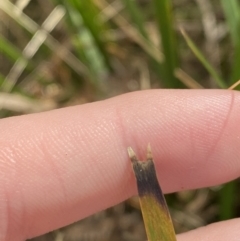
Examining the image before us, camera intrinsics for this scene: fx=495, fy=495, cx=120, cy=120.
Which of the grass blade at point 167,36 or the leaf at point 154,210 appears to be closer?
the leaf at point 154,210

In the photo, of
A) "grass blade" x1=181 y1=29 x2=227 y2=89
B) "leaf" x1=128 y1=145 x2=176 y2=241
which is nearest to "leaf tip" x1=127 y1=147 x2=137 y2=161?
"leaf" x1=128 y1=145 x2=176 y2=241

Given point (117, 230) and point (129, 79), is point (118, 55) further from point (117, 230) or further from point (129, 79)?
point (117, 230)

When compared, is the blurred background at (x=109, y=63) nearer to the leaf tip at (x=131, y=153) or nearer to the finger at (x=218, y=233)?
the finger at (x=218, y=233)

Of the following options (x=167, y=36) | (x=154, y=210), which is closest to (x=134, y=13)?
(x=167, y=36)

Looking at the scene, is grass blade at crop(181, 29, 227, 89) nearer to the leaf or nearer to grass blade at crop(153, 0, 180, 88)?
grass blade at crop(153, 0, 180, 88)

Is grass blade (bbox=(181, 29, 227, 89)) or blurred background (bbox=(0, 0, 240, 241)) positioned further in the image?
blurred background (bbox=(0, 0, 240, 241))

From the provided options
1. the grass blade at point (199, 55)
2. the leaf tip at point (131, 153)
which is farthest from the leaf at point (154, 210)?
the grass blade at point (199, 55)

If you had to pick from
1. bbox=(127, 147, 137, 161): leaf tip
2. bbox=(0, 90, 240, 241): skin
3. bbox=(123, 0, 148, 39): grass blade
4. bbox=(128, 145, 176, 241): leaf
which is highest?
bbox=(123, 0, 148, 39): grass blade

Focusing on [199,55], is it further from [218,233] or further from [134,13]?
[218,233]
